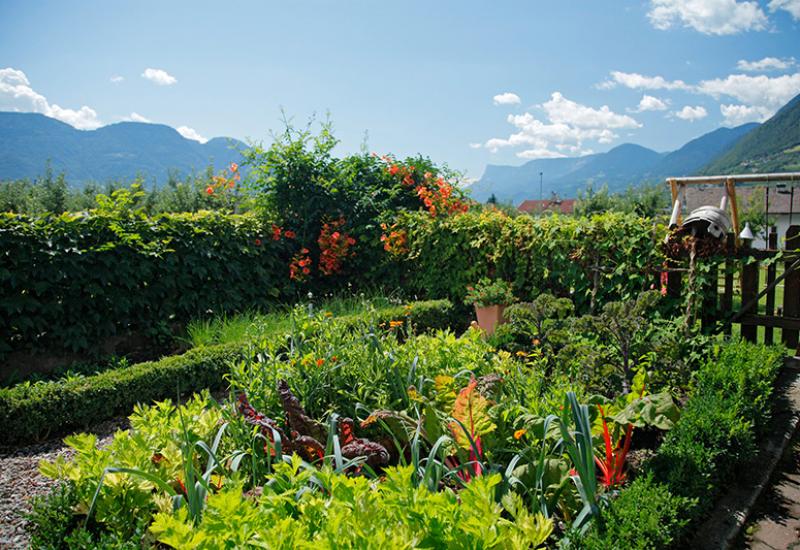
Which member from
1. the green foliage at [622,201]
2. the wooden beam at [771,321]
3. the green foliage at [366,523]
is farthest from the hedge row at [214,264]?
the green foliage at [622,201]

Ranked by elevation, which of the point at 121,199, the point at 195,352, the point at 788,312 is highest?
the point at 121,199

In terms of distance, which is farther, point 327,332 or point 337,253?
point 337,253

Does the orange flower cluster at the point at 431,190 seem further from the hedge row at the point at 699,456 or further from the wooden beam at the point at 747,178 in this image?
the hedge row at the point at 699,456

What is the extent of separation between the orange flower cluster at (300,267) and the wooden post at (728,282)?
511 centimetres

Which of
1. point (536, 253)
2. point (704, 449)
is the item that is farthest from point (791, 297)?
point (704, 449)

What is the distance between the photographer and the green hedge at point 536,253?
16.4 feet

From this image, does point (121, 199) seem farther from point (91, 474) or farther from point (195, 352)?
point (91, 474)

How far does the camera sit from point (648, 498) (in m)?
1.84

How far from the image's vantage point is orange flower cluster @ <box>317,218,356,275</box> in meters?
7.55

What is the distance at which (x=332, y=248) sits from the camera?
7.56m

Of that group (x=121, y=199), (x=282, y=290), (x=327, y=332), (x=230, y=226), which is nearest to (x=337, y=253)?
(x=282, y=290)

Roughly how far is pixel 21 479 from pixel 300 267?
4.73 metres

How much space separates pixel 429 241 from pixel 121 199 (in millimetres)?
3830

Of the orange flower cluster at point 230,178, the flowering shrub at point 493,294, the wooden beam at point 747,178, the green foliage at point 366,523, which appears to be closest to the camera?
the green foliage at point 366,523
